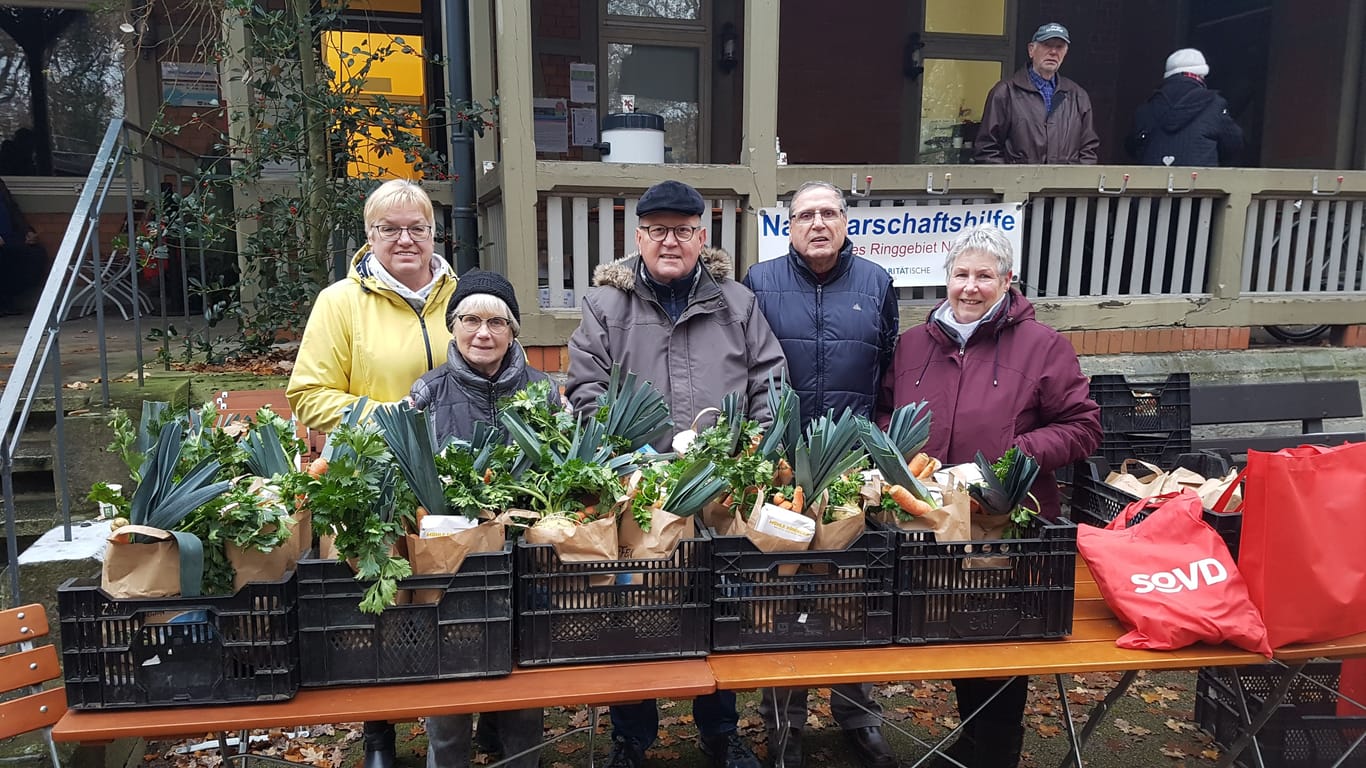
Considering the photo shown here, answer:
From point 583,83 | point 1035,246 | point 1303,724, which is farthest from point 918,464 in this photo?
point 583,83

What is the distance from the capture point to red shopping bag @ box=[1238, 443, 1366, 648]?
2.00 meters

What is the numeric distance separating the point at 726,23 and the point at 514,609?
745 centimetres

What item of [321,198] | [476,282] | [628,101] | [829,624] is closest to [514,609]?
[829,624]

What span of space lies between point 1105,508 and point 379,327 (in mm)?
2425

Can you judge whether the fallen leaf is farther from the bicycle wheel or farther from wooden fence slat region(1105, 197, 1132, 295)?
the bicycle wheel

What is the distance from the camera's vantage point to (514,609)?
6.24 ft

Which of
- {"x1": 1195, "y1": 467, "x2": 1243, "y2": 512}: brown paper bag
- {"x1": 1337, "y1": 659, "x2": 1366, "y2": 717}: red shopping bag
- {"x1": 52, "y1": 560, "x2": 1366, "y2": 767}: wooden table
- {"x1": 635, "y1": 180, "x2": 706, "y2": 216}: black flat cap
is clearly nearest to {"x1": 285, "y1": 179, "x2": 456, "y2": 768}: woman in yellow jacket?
{"x1": 635, "y1": 180, "x2": 706, "y2": 216}: black flat cap

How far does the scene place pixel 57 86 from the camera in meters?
8.09

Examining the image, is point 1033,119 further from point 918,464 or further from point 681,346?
point 918,464

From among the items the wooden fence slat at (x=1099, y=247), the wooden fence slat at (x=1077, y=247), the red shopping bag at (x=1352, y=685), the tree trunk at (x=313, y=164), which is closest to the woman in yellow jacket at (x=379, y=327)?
the tree trunk at (x=313, y=164)

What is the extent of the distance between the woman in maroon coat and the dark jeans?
2.64 ft

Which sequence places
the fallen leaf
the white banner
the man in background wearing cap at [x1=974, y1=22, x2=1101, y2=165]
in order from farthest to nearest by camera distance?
the man in background wearing cap at [x1=974, y1=22, x2=1101, y2=165]
the white banner
the fallen leaf

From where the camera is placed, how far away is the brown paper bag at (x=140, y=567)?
5.54 ft

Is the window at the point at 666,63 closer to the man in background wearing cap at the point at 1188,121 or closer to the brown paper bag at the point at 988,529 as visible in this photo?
the man in background wearing cap at the point at 1188,121
